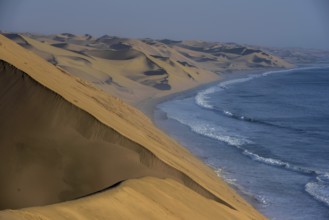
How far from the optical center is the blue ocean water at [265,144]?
50.3 feet

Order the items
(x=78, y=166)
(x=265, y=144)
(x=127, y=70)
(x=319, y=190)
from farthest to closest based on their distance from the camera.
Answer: (x=127, y=70)
(x=265, y=144)
(x=319, y=190)
(x=78, y=166)

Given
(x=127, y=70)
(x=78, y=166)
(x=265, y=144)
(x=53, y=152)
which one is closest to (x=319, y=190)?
(x=265, y=144)

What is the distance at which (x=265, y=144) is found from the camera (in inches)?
910

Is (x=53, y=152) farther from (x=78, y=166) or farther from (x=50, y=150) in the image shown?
(x=78, y=166)

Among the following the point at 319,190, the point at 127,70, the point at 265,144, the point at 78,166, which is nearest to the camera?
the point at 78,166

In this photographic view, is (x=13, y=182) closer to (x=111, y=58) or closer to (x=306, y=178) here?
(x=306, y=178)

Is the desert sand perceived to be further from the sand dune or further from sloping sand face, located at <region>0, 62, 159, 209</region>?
the sand dune

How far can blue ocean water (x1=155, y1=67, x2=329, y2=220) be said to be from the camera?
15336 mm

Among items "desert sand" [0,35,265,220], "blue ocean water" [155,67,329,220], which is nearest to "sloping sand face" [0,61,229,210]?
"desert sand" [0,35,265,220]

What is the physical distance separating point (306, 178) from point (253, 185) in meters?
2.41

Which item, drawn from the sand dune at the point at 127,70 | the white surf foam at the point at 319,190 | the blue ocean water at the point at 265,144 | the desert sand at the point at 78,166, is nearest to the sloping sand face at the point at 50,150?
the desert sand at the point at 78,166

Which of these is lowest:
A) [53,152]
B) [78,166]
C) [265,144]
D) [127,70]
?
[127,70]

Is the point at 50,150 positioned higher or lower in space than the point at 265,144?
higher

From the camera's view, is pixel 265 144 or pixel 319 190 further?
pixel 265 144
